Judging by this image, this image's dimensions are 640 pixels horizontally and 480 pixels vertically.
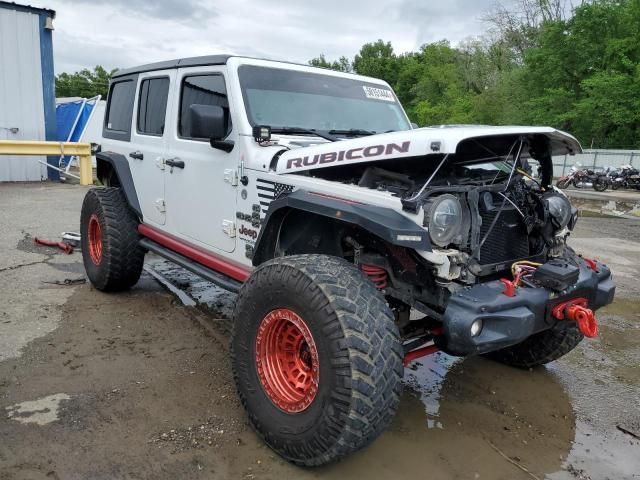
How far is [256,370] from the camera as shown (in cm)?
296

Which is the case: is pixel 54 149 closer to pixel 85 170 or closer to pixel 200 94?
pixel 85 170

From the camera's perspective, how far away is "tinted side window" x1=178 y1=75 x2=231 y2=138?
12.8 ft

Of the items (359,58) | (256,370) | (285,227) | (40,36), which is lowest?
(256,370)

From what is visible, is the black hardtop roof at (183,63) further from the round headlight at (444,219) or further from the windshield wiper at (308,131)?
the round headlight at (444,219)

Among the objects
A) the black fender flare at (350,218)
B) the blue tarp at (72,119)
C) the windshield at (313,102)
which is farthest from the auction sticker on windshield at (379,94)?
the blue tarp at (72,119)

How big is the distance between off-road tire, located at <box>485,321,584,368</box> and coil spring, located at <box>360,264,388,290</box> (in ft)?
4.24

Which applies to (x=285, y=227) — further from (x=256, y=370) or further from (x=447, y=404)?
(x=447, y=404)

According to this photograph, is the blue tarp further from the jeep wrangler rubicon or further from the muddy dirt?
A: the jeep wrangler rubicon

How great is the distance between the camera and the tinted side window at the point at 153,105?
182 inches

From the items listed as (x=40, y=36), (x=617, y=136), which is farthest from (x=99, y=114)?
(x=617, y=136)

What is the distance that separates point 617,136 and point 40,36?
29910 millimetres

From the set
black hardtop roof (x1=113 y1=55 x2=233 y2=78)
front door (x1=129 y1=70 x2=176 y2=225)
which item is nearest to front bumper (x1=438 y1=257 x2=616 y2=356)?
black hardtop roof (x1=113 y1=55 x2=233 y2=78)

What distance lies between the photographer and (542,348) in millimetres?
3850

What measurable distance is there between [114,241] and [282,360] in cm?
277
